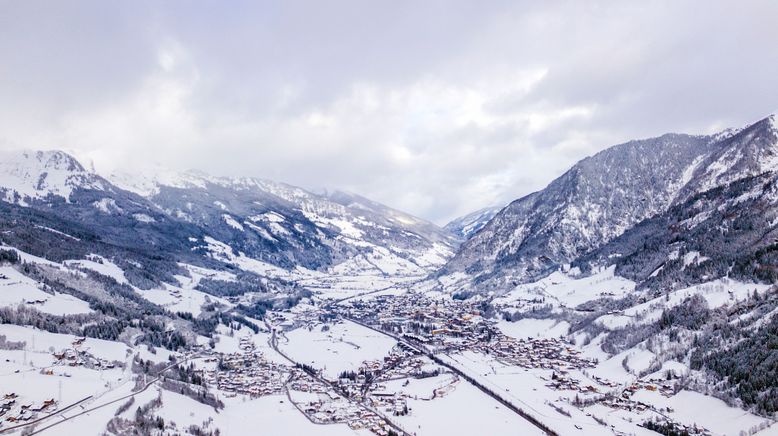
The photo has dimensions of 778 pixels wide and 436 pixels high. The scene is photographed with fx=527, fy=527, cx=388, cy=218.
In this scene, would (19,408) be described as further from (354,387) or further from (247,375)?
(354,387)

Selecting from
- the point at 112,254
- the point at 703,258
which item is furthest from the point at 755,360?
the point at 112,254

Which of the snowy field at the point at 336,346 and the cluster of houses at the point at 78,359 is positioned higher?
the cluster of houses at the point at 78,359

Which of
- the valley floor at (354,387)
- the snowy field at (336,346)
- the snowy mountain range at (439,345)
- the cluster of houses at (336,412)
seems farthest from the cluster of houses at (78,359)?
the snowy field at (336,346)

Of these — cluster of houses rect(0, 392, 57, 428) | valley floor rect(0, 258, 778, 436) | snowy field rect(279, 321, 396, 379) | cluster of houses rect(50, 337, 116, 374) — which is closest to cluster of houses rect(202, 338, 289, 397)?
valley floor rect(0, 258, 778, 436)

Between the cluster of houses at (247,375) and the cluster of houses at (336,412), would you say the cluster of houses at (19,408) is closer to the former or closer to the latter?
the cluster of houses at (247,375)

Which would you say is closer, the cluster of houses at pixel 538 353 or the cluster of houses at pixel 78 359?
the cluster of houses at pixel 78 359

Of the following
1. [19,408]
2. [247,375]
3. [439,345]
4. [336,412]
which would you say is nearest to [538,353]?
[439,345]

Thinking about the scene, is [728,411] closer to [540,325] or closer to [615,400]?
[615,400]

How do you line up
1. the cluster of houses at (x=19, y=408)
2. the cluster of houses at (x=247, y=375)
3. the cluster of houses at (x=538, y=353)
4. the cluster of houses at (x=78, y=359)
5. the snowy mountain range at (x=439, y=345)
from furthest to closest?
the cluster of houses at (x=538, y=353) → the cluster of houses at (x=247, y=375) → the cluster of houses at (x=78, y=359) → the snowy mountain range at (x=439, y=345) → the cluster of houses at (x=19, y=408)
